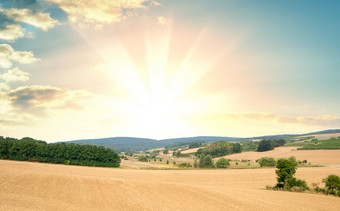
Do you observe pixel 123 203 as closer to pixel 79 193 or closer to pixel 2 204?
pixel 79 193

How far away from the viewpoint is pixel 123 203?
2598 cm

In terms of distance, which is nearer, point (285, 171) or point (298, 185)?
point (298, 185)

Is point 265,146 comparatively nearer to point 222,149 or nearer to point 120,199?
point 222,149

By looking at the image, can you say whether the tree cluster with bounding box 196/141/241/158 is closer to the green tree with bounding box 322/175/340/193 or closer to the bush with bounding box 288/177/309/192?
the bush with bounding box 288/177/309/192

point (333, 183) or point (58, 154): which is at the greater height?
point (58, 154)

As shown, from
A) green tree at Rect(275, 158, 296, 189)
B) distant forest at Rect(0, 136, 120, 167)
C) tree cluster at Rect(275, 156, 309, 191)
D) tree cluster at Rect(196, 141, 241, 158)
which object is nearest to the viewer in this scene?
tree cluster at Rect(275, 156, 309, 191)

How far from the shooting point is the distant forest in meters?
96.0

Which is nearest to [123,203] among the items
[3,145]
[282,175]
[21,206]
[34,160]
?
[21,206]

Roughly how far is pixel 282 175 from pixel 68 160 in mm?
79462

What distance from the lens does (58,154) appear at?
96125mm

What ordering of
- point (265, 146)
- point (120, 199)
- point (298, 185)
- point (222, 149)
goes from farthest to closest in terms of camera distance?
1. point (222, 149)
2. point (265, 146)
3. point (298, 185)
4. point (120, 199)

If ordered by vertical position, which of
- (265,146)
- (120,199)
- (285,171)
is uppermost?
(285,171)

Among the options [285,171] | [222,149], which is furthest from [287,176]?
[222,149]

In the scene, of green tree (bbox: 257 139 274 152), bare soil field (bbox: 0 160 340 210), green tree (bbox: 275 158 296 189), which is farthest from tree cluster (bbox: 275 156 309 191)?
green tree (bbox: 257 139 274 152)
